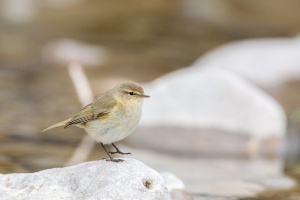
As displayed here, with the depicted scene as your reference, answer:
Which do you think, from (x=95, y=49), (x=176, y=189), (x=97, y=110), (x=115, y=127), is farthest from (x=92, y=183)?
(x=95, y=49)

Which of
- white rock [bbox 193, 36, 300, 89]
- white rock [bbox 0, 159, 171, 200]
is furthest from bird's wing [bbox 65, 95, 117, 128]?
white rock [bbox 193, 36, 300, 89]

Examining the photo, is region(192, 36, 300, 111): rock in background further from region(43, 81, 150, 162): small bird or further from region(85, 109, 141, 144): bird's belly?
region(85, 109, 141, 144): bird's belly

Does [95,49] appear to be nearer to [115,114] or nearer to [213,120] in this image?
[213,120]

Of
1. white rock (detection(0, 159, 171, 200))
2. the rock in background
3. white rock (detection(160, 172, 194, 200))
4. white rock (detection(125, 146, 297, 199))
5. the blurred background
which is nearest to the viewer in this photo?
white rock (detection(0, 159, 171, 200))

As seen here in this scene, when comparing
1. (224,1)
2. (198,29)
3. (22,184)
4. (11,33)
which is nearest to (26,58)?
(11,33)

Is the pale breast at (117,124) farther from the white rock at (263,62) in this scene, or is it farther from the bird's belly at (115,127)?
the white rock at (263,62)

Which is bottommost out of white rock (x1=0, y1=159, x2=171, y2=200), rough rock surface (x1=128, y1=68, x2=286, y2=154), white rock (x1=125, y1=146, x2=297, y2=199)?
white rock (x1=0, y1=159, x2=171, y2=200)

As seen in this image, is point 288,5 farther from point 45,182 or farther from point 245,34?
point 45,182
